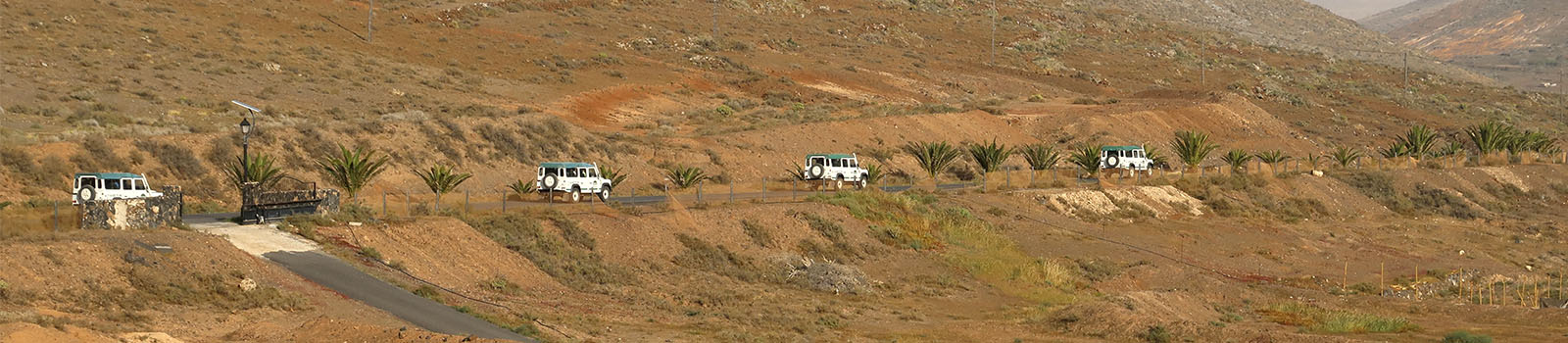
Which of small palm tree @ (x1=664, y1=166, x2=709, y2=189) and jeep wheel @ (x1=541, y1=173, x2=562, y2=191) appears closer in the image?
jeep wheel @ (x1=541, y1=173, x2=562, y2=191)

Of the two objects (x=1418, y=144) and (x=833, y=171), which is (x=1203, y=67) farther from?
(x=833, y=171)

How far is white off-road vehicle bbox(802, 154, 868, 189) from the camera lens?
50438 mm

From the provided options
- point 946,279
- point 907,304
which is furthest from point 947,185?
point 907,304

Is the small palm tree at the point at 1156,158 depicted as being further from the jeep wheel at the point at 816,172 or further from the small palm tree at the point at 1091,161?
the jeep wheel at the point at 816,172

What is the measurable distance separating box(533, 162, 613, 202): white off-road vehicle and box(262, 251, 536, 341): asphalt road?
13.1m

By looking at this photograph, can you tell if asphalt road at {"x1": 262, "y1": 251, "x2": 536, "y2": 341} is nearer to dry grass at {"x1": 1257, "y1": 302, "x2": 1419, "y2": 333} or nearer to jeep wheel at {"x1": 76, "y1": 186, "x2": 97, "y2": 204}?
jeep wheel at {"x1": 76, "y1": 186, "x2": 97, "y2": 204}

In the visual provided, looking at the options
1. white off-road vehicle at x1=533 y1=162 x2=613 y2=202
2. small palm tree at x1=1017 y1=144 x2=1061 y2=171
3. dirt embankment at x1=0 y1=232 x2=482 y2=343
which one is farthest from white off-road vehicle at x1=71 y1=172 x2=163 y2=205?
small palm tree at x1=1017 y1=144 x2=1061 y2=171

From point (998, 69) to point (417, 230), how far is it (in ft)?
288

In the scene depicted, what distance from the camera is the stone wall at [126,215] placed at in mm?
28422

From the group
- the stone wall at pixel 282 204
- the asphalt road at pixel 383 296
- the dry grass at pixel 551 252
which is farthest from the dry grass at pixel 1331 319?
the stone wall at pixel 282 204

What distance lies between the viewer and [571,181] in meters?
41.9

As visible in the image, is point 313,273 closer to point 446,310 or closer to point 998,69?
point 446,310

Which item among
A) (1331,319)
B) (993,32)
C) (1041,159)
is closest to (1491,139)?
(1041,159)

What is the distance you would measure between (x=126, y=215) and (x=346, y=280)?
4897mm
